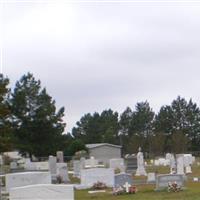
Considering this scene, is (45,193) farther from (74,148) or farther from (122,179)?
(74,148)

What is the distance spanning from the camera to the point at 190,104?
11969 cm

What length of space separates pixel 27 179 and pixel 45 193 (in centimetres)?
872

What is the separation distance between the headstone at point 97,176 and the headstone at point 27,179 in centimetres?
420

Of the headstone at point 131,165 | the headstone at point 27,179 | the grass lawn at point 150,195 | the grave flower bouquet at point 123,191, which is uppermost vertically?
the headstone at point 131,165

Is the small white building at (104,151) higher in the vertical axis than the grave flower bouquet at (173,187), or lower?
higher

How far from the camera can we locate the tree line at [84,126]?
59.6 meters

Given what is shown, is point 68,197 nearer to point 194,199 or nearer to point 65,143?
point 194,199

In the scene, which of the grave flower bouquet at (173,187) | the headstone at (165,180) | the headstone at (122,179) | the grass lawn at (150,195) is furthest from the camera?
the headstone at (122,179)

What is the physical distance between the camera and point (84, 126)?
454 feet

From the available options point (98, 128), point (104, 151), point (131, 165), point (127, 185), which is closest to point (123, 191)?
point (127, 185)

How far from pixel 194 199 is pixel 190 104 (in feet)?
339

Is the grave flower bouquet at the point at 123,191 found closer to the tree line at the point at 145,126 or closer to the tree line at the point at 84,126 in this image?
the tree line at the point at 84,126

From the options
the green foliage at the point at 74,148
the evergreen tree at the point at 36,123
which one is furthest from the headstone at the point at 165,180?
the green foliage at the point at 74,148

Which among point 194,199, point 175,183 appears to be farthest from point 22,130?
point 194,199
